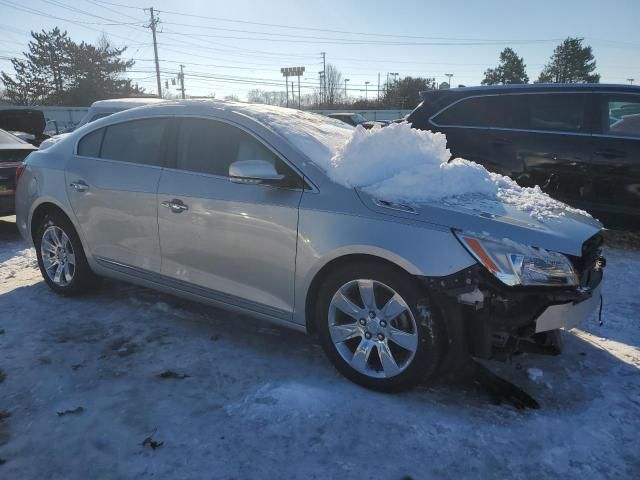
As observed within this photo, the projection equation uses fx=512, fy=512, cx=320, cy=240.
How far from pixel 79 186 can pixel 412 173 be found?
2.71 meters

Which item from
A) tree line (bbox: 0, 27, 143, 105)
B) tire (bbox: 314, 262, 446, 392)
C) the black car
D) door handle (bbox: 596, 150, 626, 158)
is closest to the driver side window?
tire (bbox: 314, 262, 446, 392)

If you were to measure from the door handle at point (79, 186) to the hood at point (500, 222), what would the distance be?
2.40m

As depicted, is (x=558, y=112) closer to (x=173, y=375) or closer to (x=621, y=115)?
(x=621, y=115)

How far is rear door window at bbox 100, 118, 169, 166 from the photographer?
3.81 meters

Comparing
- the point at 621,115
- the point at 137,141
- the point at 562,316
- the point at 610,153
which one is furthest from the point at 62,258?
the point at 621,115

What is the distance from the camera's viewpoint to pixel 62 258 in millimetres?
4484

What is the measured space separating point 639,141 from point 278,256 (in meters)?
4.50

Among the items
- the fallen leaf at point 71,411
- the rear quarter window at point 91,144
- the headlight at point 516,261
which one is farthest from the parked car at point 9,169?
the headlight at point 516,261

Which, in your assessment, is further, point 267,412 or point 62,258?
point 62,258

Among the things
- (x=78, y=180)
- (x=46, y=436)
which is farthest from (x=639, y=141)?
(x=46, y=436)

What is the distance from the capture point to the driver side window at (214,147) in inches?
133

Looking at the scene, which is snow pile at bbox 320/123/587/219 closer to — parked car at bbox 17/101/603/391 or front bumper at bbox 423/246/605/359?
parked car at bbox 17/101/603/391

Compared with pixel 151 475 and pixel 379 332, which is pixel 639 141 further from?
pixel 151 475

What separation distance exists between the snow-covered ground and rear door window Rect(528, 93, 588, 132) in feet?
8.93
